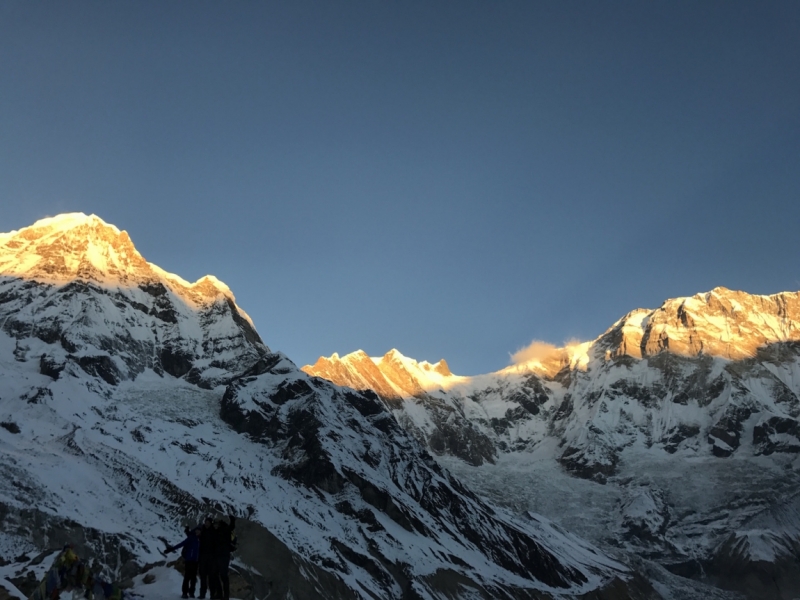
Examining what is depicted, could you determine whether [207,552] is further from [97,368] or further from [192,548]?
[97,368]

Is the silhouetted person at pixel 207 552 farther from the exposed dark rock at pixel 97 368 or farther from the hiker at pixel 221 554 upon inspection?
the exposed dark rock at pixel 97 368

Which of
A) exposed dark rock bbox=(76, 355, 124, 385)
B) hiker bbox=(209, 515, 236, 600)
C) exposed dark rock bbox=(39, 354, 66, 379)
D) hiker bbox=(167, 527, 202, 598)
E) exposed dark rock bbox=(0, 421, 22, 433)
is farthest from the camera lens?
exposed dark rock bbox=(76, 355, 124, 385)

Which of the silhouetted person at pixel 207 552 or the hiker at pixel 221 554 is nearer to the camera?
the silhouetted person at pixel 207 552

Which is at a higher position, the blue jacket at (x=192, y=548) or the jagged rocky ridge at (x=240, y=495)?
the jagged rocky ridge at (x=240, y=495)

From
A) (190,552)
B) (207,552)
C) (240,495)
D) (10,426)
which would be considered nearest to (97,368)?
(10,426)

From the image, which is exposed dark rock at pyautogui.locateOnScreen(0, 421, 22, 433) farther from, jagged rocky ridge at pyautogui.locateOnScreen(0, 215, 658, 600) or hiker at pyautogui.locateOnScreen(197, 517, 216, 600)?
hiker at pyautogui.locateOnScreen(197, 517, 216, 600)

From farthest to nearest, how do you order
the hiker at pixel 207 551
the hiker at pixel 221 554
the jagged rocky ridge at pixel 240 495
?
1. the jagged rocky ridge at pixel 240 495
2. the hiker at pixel 221 554
3. the hiker at pixel 207 551

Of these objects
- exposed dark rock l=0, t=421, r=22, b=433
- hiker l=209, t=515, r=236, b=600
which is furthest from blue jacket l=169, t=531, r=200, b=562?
exposed dark rock l=0, t=421, r=22, b=433

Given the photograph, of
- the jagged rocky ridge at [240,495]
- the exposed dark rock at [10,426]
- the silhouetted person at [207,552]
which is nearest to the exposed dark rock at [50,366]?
the jagged rocky ridge at [240,495]

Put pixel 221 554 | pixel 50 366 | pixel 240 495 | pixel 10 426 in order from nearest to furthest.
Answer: pixel 221 554
pixel 10 426
pixel 240 495
pixel 50 366

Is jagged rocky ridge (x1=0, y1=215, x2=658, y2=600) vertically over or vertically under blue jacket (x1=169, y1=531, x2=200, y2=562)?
over

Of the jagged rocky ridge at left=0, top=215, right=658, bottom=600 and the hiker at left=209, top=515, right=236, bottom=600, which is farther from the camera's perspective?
the jagged rocky ridge at left=0, top=215, right=658, bottom=600

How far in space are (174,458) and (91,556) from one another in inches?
2040

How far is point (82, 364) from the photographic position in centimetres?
19538
